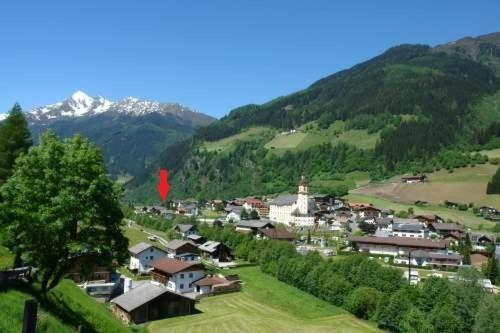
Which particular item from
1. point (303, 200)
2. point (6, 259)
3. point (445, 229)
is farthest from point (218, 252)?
point (303, 200)

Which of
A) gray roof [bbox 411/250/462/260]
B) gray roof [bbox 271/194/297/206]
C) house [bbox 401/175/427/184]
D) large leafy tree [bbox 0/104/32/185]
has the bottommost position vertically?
gray roof [bbox 411/250/462/260]

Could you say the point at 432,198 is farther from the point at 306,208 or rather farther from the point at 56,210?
the point at 56,210

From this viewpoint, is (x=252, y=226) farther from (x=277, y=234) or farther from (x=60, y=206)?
(x=60, y=206)

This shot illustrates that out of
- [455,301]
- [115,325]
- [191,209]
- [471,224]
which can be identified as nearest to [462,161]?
[471,224]

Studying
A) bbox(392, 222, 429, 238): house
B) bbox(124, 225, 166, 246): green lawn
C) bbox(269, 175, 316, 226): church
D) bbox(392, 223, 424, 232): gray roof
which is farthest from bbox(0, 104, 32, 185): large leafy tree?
bbox(269, 175, 316, 226): church

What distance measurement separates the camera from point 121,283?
58781mm

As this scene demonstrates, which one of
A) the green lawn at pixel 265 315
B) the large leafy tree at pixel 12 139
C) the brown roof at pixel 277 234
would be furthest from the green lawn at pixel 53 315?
the brown roof at pixel 277 234

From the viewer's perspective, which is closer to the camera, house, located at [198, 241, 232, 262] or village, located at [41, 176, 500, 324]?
village, located at [41, 176, 500, 324]

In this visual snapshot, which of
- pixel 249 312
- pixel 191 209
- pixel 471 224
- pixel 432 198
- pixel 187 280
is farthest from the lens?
pixel 191 209

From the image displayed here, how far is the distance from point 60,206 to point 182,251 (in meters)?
59.6

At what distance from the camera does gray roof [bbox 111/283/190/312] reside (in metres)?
48.8

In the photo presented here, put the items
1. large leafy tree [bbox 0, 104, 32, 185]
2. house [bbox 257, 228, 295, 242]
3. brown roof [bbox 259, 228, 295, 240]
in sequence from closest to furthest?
large leafy tree [bbox 0, 104, 32, 185], house [bbox 257, 228, 295, 242], brown roof [bbox 259, 228, 295, 240]

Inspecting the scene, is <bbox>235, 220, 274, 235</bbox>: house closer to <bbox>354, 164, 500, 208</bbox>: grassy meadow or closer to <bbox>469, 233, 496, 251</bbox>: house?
<bbox>469, 233, 496, 251</bbox>: house

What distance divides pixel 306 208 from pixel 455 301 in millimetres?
95011
